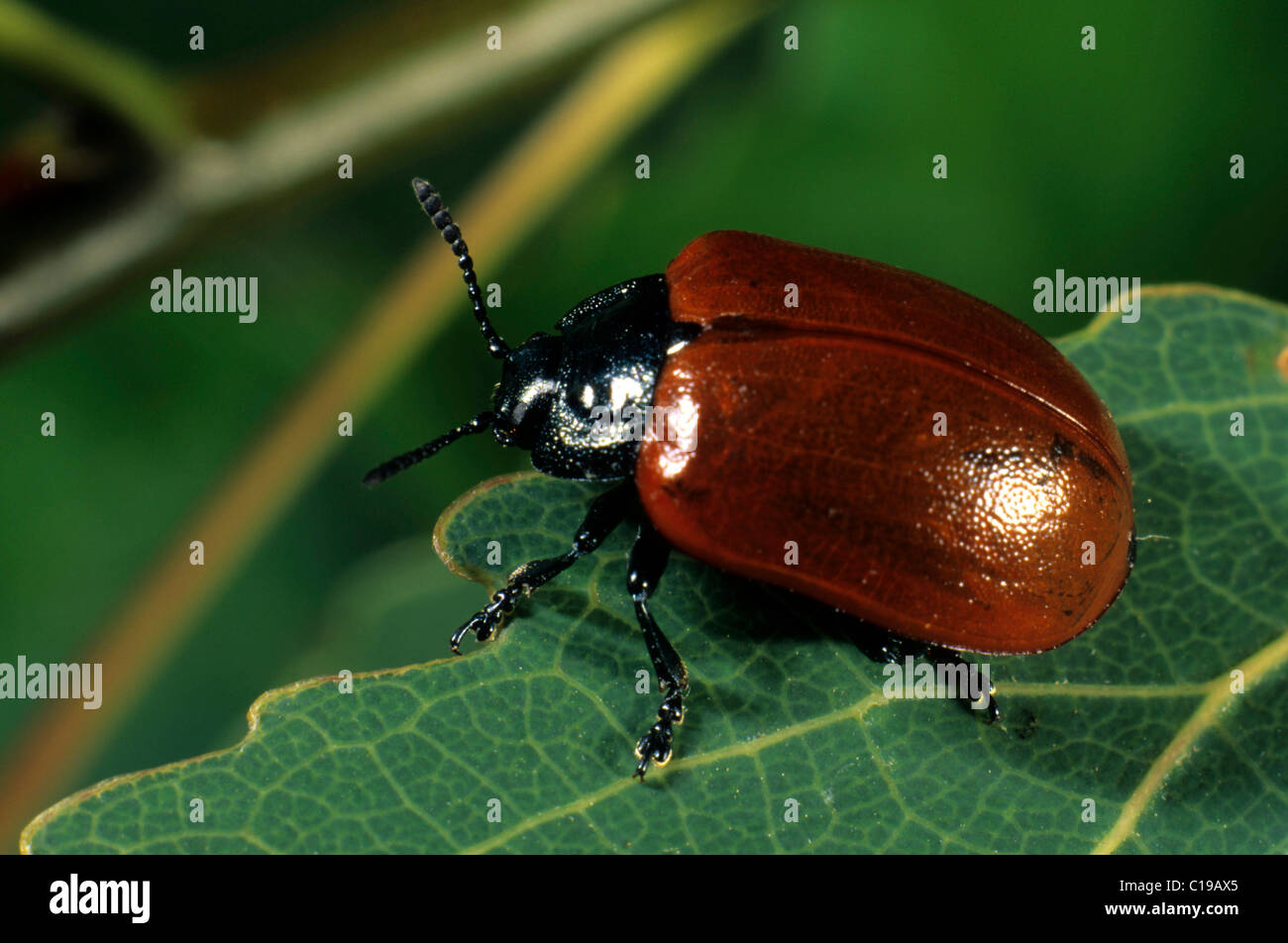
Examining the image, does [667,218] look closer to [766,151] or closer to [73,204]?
[766,151]

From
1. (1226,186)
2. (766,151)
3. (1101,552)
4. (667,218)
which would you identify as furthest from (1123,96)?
(1101,552)

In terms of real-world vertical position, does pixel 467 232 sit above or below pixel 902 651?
above

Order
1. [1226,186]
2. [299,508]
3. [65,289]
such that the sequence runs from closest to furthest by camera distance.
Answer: [65,289]
[1226,186]
[299,508]

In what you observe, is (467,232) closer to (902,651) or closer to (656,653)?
(656,653)

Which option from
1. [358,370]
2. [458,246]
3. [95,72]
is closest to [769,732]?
[458,246]

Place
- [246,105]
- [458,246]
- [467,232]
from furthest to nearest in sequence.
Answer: [467,232], [458,246], [246,105]

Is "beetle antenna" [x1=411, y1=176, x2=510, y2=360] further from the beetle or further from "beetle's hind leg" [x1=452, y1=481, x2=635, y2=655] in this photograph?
"beetle's hind leg" [x1=452, y1=481, x2=635, y2=655]

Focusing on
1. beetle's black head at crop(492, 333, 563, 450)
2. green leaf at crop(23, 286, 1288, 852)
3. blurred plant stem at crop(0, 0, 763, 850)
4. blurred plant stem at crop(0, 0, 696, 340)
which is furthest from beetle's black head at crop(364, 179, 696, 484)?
blurred plant stem at crop(0, 0, 763, 850)
